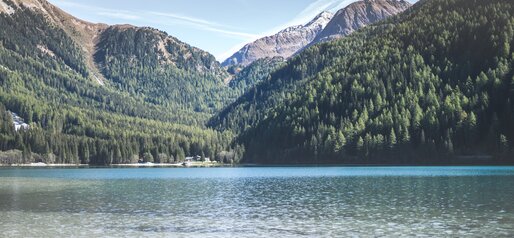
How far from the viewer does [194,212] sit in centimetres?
7138

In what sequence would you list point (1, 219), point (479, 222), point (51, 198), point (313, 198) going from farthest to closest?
1. point (51, 198)
2. point (313, 198)
3. point (1, 219)
4. point (479, 222)

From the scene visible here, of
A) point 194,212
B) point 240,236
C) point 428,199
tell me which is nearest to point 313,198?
point 428,199

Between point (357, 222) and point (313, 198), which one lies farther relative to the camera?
point (313, 198)

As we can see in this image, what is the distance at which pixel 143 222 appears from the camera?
202 feet

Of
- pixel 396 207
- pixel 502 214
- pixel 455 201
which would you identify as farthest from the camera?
pixel 455 201

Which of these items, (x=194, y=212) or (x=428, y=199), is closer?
(x=194, y=212)

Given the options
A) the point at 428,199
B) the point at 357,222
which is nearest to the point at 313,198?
the point at 428,199

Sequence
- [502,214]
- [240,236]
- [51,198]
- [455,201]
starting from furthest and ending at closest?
[51,198], [455,201], [502,214], [240,236]

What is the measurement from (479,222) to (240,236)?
23.5 meters

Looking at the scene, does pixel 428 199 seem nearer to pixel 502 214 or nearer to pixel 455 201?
pixel 455 201

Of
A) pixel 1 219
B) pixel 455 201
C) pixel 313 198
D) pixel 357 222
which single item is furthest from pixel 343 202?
pixel 1 219

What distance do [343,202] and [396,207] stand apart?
9865mm

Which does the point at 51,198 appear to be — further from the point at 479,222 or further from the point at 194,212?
the point at 479,222

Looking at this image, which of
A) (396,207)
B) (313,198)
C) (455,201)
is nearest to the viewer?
(396,207)
